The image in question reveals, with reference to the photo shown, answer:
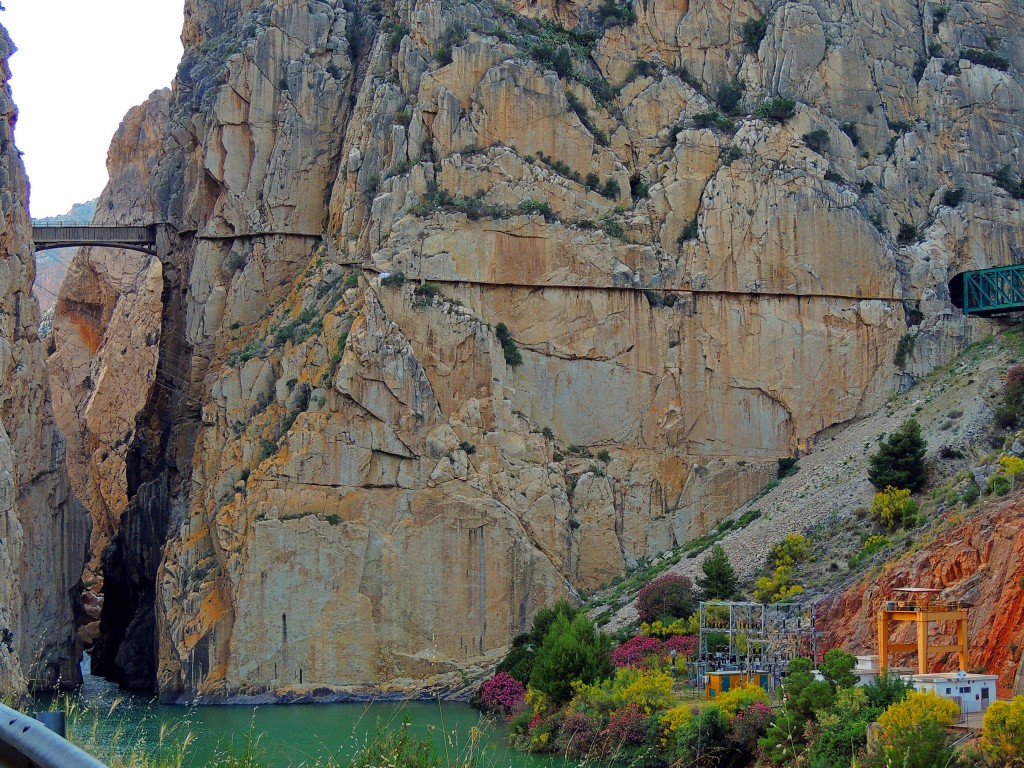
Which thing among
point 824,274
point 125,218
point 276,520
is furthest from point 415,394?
point 125,218

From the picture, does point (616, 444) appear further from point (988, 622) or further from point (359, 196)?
point (988, 622)

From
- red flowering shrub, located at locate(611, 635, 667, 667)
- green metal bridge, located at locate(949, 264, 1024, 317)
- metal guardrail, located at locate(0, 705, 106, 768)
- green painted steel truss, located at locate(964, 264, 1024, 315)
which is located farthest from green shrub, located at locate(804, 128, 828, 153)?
metal guardrail, located at locate(0, 705, 106, 768)

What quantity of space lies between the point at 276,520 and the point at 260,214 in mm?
16094

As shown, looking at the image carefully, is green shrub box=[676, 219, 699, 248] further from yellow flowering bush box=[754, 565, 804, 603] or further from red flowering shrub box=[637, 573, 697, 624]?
yellow flowering bush box=[754, 565, 804, 603]

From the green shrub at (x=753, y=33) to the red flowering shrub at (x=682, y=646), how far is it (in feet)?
99.6

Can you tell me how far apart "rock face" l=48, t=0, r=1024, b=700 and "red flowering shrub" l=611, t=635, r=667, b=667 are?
930 cm

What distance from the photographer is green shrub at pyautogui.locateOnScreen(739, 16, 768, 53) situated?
64438mm

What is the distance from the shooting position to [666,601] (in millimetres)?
47781

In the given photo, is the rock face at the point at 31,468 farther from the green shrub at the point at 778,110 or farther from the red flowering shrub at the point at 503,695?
the green shrub at the point at 778,110

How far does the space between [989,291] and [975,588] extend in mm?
26093

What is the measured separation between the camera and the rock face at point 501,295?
54.1 m

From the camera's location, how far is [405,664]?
5347 cm

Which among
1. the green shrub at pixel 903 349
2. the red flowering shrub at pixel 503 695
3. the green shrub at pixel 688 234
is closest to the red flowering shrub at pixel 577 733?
the red flowering shrub at pixel 503 695

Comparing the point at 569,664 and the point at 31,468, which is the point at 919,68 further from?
the point at 31,468
